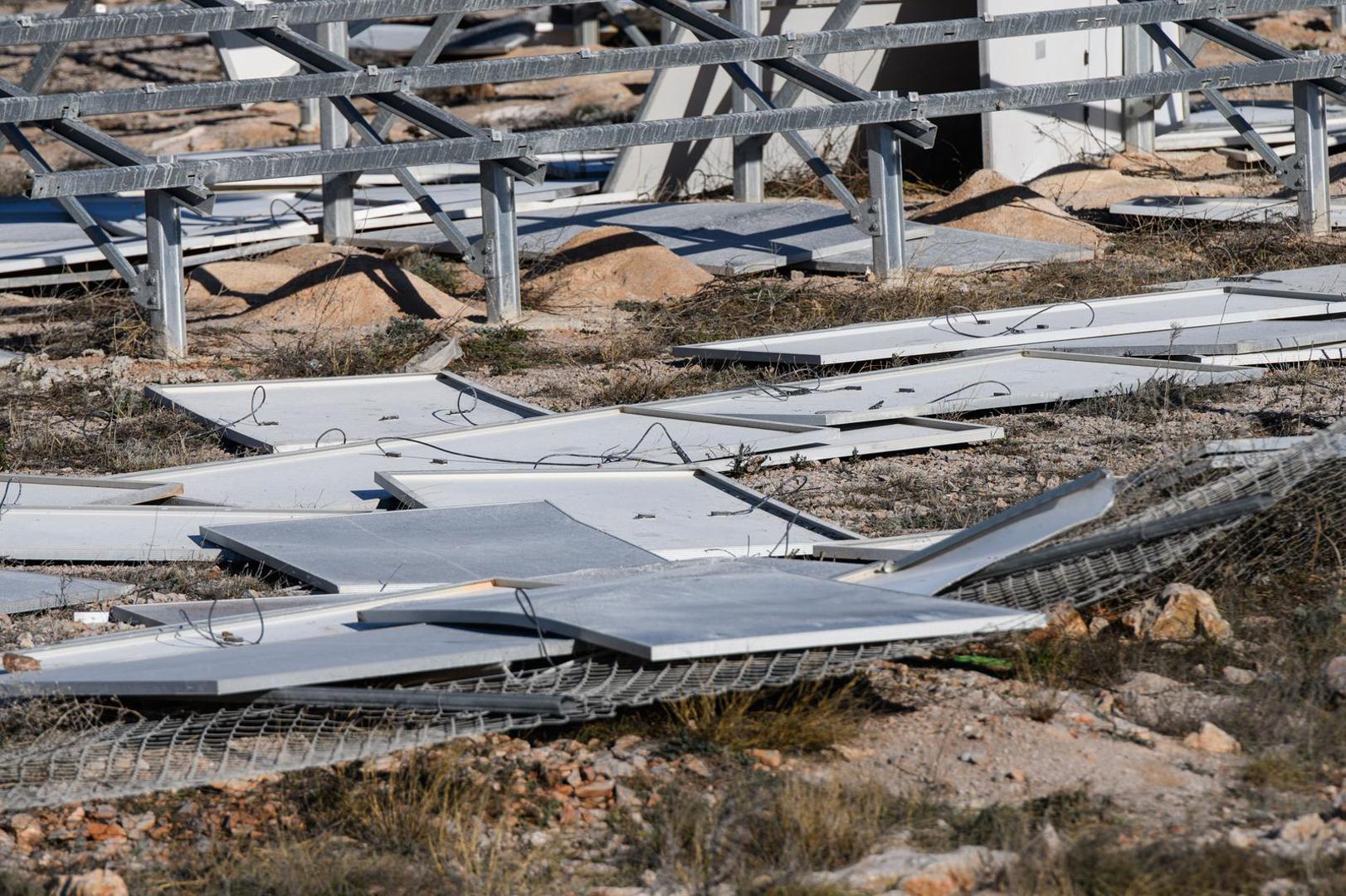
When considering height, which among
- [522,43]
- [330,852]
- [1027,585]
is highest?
[522,43]

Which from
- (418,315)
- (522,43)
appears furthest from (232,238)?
(522,43)

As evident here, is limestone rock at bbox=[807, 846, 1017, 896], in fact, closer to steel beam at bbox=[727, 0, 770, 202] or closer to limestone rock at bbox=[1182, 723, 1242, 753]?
limestone rock at bbox=[1182, 723, 1242, 753]

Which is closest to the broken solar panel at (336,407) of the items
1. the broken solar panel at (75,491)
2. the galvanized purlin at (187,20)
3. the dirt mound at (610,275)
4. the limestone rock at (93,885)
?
the broken solar panel at (75,491)

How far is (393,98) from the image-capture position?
28.8 feet

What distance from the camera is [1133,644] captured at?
13.1ft

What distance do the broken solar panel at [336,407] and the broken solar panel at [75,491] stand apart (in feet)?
2.29

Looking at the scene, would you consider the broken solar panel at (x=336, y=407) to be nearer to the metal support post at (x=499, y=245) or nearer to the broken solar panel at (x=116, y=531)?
the broken solar panel at (x=116, y=531)

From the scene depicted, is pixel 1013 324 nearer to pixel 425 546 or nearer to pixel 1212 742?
pixel 425 546

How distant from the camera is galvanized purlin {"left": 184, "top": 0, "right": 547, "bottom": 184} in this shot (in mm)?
8477

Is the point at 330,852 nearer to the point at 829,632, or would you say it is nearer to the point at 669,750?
the point at 669,750

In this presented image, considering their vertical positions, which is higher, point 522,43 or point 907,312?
point 522,43

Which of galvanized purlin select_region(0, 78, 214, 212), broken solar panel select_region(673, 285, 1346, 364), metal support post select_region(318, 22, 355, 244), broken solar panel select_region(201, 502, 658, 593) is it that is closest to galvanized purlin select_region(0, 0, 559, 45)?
galvanized purlin select_region(0, 78, 214, 212)

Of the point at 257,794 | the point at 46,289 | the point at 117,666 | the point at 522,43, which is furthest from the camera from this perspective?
the point at 522,43

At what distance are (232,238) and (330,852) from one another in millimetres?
7988
